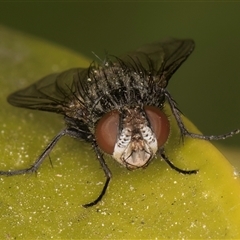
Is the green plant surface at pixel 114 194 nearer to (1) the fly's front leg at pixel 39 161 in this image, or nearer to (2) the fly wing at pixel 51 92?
(1) the fly's front leg at pixel 39 161

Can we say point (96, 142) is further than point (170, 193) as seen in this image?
Yes

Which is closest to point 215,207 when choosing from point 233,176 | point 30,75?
point 233,176

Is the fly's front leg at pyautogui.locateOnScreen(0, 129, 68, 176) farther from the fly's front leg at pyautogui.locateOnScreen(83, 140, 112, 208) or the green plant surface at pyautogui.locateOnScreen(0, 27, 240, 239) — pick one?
the fly's front leg at pyautogui.locateOnScreen(83, 140, 112, 208)

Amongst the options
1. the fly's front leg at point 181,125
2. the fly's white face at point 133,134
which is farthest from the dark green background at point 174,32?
the fly's white face at point 133,134

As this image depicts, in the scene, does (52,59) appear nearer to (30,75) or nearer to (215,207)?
(30,75)

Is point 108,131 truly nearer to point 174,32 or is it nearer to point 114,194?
point 114,194

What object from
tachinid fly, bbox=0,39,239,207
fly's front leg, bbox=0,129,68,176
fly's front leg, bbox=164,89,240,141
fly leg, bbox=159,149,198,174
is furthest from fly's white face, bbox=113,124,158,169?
fly's front leg, bbox=0,129,68,176

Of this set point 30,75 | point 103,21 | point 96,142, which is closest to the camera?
point 96,142

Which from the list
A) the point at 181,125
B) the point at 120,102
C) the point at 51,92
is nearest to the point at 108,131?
the point at 120,102
